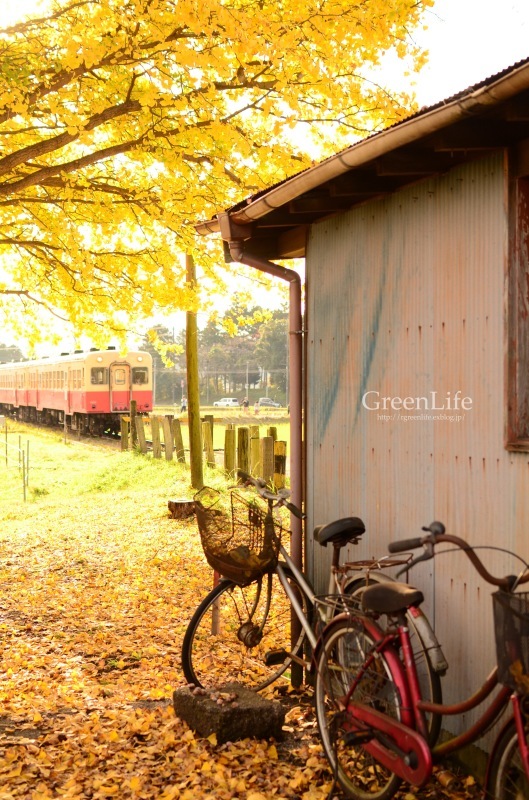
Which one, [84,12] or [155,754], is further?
[84,12]

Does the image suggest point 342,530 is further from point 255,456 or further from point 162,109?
point 255,456

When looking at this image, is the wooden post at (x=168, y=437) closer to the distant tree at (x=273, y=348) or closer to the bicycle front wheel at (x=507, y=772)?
the bicycle front wheel at (x=507, y=772)

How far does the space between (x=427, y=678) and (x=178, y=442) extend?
48.3 feet

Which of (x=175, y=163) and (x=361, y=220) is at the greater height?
(x=175, y=163)

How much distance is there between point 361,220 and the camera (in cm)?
479

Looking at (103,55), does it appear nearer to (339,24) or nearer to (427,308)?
(339,24)

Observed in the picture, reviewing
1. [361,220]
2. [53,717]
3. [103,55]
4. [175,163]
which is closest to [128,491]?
[175,163]

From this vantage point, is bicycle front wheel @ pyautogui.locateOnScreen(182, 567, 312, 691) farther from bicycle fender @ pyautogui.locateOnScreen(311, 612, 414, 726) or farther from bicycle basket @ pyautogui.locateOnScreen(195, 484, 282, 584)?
bicycle fender @ pyautogui.locateOnScreen(311, 612, 414, 726)

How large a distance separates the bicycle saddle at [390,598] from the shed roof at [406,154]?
191cm

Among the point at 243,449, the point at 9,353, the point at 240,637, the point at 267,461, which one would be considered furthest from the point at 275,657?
the point at 9,353

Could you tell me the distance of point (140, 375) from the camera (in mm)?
32875

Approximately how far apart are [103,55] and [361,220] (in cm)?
415

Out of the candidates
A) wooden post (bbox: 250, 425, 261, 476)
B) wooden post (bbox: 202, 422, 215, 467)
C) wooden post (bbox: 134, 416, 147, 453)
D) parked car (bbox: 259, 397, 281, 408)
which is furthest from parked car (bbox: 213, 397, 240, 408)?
→ wooden post (bbox: 250, 425, 261, 476)

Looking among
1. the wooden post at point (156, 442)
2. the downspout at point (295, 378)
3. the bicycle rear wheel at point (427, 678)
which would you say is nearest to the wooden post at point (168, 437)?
the wooden post at point (156, 442)
